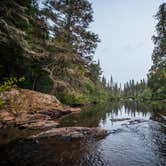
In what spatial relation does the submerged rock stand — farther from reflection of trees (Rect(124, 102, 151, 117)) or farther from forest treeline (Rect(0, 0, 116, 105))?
reflection of trees (Rect(124, 102, 151, 117))

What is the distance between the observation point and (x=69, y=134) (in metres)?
8.93

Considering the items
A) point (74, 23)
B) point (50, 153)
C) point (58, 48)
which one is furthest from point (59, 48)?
point (50, 153)

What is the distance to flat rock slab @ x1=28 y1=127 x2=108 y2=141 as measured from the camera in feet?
28.3

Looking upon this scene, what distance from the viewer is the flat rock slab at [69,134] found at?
8617 mm

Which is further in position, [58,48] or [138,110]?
[138,110]

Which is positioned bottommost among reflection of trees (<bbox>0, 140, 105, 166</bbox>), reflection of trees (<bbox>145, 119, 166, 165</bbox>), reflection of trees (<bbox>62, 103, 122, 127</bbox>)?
reflection of trees (<bbox>0, 140, 105, 166</bbox>)

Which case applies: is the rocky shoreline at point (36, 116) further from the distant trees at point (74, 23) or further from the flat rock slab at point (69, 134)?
the distant trees at point (74, 23)

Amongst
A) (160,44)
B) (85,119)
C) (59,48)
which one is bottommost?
(85,119)

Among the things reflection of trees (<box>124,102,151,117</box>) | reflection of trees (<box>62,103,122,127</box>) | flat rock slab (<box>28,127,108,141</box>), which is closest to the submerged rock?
reflection of trees (<box>62,103,122,127</box>)

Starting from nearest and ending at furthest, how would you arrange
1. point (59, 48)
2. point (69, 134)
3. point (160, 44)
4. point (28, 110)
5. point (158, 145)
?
point (158, 145) < point (69, 134) < point (28, 110) < point (59, 48) < point (160, 44)

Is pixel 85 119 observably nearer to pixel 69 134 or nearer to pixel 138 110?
pixel 69 134

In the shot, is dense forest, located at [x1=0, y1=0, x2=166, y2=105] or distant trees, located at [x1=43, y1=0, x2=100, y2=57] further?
distant trees, located at [x1=43, y1=0, x2=100, y2=57]

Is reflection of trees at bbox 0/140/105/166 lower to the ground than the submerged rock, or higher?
lower

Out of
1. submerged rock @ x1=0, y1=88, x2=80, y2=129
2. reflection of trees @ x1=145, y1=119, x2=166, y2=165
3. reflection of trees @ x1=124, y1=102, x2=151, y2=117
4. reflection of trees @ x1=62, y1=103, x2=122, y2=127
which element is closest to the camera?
reflection of trees @ x1=145, y1=119, x2=166, y2=165
